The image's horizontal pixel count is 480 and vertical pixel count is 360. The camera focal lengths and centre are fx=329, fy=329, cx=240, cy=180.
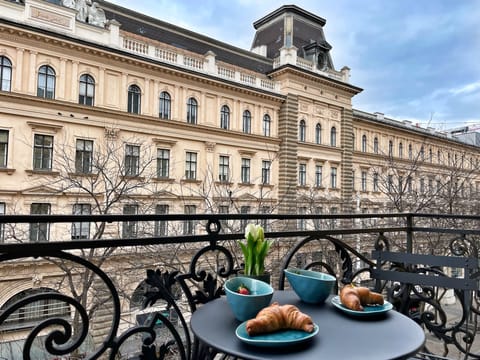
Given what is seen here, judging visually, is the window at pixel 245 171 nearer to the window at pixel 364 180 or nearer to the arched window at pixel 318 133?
the arched window at pixel 318 133

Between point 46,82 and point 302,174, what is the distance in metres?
14.3

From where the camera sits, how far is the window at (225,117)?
1756cm

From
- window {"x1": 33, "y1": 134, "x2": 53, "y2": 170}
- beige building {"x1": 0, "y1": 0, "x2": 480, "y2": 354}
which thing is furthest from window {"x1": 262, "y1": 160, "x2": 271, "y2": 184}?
window {"x1": 33, "y1": 134, "x2": 53, "y2": 170}

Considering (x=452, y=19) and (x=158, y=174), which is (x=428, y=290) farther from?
(x=158, y=174)

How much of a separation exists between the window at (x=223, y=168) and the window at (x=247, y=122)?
2110mm

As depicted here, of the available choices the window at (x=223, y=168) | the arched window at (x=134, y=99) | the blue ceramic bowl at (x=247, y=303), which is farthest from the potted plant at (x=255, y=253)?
the window at (x=223, y=168)

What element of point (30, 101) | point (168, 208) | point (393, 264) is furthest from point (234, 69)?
point (393, 264)

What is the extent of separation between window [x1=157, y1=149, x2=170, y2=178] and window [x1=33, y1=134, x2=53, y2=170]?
4.38m

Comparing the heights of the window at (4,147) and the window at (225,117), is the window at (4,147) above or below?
below

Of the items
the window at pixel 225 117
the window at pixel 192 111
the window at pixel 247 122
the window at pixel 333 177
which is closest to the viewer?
the window at pixel 192 111

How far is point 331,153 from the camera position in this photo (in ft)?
72.7

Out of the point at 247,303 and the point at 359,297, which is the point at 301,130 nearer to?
the point at 359,297

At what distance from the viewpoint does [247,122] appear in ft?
61.1

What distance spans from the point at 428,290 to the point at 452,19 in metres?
7.11
